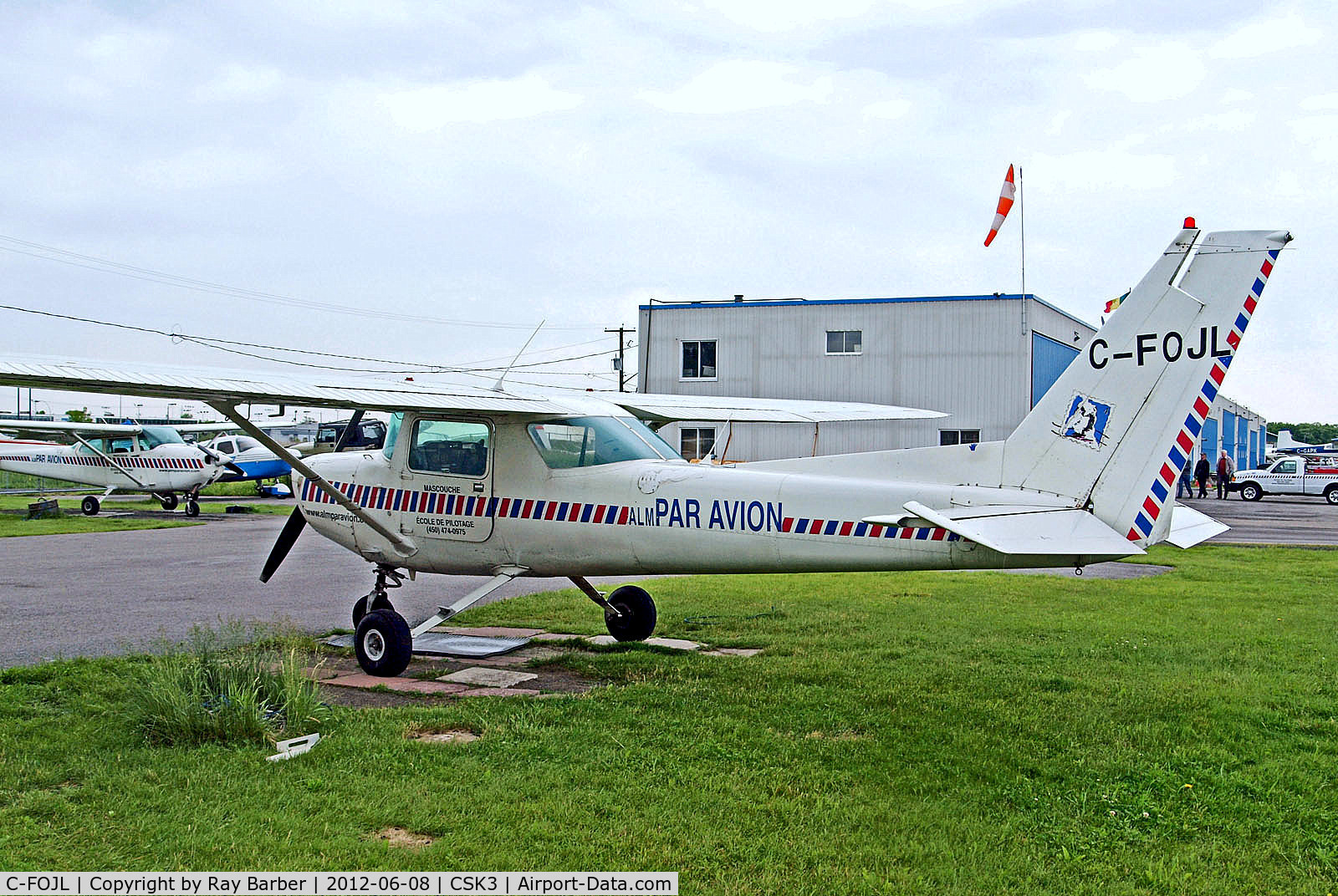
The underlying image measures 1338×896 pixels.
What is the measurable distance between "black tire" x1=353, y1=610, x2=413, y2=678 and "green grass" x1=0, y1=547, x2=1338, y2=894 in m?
1.20

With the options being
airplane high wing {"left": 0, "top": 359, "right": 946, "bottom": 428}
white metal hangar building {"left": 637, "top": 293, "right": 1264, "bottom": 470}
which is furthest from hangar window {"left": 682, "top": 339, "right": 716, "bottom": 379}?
airplane high wing {"left": 0, "top": 359, "right": 946, "bottom": 428}

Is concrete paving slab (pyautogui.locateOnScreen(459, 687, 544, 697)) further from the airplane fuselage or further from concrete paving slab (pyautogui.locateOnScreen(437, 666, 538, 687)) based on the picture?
the airplane fuselage

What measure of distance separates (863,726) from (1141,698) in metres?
2.18

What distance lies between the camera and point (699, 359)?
107 feet

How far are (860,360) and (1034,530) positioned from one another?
83.1ft

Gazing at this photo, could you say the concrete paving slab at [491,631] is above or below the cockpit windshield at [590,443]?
below

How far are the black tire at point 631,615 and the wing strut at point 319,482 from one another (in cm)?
194

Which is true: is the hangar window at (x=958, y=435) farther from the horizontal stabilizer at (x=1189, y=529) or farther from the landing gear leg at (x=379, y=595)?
the landing gear leg at (x=379, y=595)

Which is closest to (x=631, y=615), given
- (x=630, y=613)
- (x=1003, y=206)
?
(x=630, y=613)

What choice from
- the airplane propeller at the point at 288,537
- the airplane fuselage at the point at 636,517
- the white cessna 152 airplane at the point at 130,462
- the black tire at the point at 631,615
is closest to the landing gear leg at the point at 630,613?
the black tire at the point at 631,615

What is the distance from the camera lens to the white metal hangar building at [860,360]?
2980 cm

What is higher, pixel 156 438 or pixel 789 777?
pixel 156 438

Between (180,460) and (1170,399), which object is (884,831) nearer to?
(1170,399)

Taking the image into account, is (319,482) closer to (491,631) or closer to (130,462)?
(491,631)
